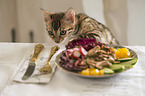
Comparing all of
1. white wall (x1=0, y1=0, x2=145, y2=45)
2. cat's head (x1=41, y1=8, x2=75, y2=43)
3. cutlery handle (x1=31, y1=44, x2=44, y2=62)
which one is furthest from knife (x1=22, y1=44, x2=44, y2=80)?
white wall (x1=0, y1=0, x2=145, y2=45)

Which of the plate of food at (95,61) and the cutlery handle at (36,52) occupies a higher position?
the plate of food at (95,61)

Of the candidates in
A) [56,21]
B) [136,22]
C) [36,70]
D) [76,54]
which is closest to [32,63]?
[36,70]

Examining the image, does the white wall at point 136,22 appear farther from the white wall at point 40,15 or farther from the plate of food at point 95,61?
the plate of food at point 95,61

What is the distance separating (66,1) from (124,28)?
57 cm

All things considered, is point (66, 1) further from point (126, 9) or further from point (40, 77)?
point (40, 77)

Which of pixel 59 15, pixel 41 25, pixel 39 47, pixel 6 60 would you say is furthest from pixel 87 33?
pixel 41 25

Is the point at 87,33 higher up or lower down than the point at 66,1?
lower down

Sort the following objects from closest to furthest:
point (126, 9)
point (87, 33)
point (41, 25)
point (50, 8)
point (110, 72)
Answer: point (110, 72), point (87, 33), point (126, 9), point (50, 8), point (41, 25)

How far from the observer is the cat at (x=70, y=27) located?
841 mm

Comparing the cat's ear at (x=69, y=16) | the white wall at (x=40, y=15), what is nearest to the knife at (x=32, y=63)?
the cat's ear at (x=69, y=16)

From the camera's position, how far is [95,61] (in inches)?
21.3

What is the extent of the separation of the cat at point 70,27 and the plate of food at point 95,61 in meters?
0.26

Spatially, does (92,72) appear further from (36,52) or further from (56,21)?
(56,21)

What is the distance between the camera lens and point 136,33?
1578mm
